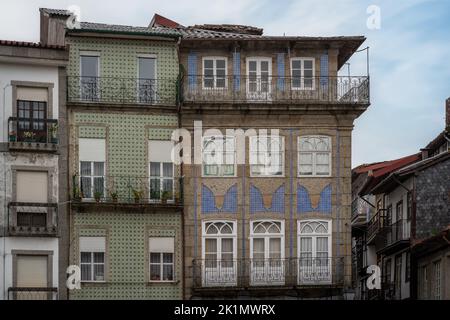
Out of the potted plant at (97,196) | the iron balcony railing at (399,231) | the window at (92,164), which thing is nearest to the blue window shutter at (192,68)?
the window at (92,164)

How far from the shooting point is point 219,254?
59.7 metres

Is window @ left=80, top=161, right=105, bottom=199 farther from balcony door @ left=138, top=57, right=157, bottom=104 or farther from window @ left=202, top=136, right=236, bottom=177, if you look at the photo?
window @ left=202, top=136, right=236, bottom=177

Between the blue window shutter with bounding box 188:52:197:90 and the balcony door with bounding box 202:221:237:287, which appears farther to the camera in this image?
the blue window shutter with bounding box 188:52:197:90

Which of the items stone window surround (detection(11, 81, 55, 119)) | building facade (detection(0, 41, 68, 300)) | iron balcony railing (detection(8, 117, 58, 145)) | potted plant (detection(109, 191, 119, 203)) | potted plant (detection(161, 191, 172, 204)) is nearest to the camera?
building facade (detection(0, 41, 68, 300))

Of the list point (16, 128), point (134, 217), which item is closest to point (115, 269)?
point (134, 217)

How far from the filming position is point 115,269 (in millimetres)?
59188

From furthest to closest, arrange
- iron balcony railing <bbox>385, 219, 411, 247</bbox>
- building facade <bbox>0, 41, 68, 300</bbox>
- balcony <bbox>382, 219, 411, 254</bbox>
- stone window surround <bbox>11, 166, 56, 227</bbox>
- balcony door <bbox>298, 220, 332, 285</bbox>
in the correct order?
iron balcony railing <bbox>385, 219, 411, 247</bbox> → balcony <bbox>382, 219, 411, 254</bbox> → balcony door <bbox>298, 220, 332, 285</bbox> → stone window surround <bbox>11, 166, 56, 227</bbox> → building facade <bbox>0, 41, 68, 300</bbox>

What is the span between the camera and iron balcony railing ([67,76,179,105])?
2375 inches

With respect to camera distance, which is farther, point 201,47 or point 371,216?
point 371,216

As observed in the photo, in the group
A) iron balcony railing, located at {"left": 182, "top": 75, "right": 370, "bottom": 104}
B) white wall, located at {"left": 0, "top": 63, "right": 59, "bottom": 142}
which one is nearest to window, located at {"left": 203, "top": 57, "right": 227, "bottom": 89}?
iron balcony railing, located at {"left": 182, "top": 75, "right": 370, "bottom": 104}

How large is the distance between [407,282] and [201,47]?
13354mm

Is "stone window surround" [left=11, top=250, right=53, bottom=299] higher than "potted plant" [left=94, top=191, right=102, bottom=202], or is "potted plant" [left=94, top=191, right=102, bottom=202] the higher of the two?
"potted plant" [left=94, top=191, right=102, bottom=202]

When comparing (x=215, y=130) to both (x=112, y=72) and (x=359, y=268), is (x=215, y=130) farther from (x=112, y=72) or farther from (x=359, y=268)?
(x=359, y=268)

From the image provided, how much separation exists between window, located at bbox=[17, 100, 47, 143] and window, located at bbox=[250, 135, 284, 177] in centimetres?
801
